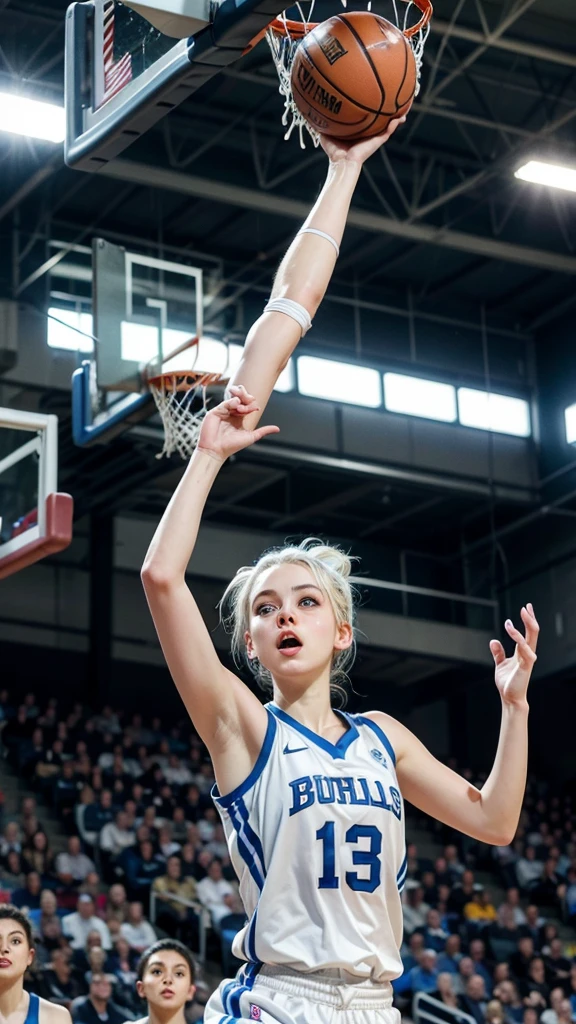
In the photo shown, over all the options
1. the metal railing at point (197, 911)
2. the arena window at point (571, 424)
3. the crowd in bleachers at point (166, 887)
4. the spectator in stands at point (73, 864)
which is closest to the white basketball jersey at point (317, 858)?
the crowd in bleachers at point (166, 887)

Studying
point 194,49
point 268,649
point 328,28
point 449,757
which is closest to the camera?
point 268,649

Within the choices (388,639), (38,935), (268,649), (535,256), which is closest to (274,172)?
(535,256)

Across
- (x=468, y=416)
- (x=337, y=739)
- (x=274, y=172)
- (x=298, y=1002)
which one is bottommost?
(x=298, y=1002)

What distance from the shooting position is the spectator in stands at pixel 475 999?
1294cm

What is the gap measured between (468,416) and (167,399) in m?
11.6

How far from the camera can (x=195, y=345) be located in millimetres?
10148

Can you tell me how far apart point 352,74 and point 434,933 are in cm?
1209

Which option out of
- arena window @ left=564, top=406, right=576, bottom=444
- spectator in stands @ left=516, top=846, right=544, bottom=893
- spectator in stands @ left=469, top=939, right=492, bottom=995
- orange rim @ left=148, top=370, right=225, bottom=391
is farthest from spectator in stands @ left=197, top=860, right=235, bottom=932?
arena window @ left=564, top=406, right=576, bottom=444

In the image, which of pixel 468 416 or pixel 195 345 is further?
pixel 468 416

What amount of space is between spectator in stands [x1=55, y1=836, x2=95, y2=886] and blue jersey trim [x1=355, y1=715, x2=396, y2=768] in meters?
10.7

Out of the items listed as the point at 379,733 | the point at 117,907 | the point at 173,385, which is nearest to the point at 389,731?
the point at 379,733

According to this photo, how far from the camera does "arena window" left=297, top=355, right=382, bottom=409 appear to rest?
19.4m

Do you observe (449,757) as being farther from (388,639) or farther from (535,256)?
(535,256)

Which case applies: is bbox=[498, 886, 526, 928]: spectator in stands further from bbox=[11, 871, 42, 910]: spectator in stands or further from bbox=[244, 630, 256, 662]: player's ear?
bbox=[244, 630, 256, 662]: player's ear
